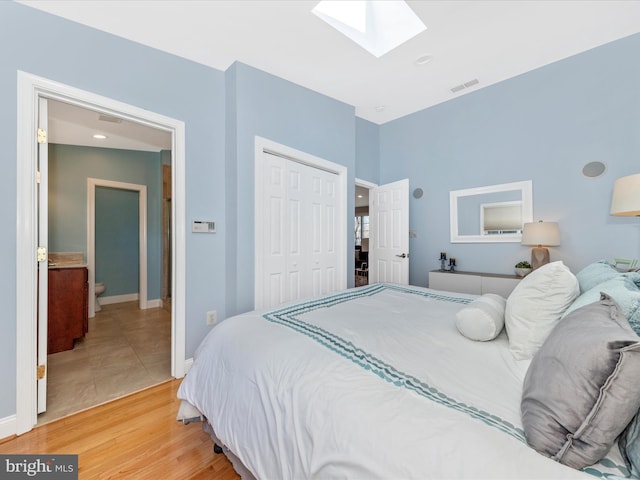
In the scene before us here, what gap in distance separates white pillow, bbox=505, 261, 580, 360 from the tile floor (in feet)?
8.40

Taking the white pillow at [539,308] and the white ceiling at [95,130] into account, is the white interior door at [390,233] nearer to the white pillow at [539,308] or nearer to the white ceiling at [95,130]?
the white pillow at [539,308]

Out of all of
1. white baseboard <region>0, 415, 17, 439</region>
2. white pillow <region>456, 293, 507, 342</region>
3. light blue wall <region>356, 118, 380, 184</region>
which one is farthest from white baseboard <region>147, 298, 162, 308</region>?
white pillow <region>456, 293, 507, 342</region>

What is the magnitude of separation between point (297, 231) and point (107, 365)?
7.13 feet

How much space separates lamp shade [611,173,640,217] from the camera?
6.38ft

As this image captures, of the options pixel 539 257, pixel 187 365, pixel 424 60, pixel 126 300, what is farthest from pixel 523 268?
pixel 126 300

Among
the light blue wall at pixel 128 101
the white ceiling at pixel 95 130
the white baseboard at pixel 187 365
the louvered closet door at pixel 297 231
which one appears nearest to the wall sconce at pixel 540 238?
the louvered closet door at pixel 297 231

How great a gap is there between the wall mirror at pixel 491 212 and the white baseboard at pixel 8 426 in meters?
4.25

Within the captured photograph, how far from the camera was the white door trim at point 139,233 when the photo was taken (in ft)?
13.8

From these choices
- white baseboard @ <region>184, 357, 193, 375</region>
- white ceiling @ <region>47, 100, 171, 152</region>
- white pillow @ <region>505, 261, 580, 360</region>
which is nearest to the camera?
white pillow @ <region>505, 261, 580, 360</region>

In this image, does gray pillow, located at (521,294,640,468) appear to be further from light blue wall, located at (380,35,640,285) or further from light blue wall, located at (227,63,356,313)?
light blue wall, located at (380,35,640,285)

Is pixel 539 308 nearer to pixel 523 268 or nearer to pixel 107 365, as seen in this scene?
pixel 523 268

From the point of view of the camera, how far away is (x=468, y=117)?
349cm

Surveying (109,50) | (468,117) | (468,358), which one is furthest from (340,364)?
(468,117)

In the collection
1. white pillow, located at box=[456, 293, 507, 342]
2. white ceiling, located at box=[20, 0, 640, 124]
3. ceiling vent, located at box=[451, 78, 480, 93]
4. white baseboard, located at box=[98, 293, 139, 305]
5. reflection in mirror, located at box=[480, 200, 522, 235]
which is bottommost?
white baseboard, located at box=[98, 293, 139, 305]
